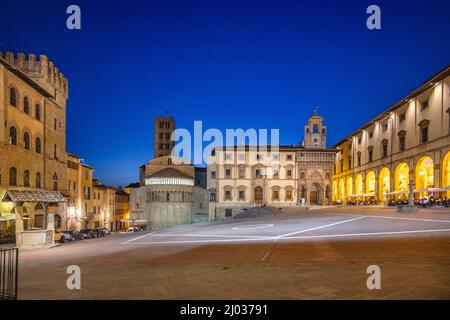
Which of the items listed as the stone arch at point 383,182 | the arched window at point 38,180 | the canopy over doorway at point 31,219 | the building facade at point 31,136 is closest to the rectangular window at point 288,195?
the stone arch at point 383,182

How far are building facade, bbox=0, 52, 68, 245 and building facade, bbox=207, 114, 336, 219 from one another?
27.1 meters

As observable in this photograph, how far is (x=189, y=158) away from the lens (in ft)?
237

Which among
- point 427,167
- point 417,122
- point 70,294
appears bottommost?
point 70,294

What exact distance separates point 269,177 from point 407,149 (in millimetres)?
22989

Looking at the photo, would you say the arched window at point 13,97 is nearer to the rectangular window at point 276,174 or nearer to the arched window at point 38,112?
the arched window at point 38,112

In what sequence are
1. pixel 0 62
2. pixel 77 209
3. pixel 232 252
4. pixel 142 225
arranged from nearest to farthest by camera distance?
pixel 232 252
pixel 0 62
pixel 77 209
pixel 142 225

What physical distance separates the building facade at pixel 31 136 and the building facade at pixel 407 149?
37.7 meters

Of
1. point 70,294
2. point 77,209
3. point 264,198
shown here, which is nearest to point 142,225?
point 77,209

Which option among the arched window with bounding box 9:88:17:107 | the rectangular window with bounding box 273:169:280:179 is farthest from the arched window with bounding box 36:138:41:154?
the rectangular window with bounding box 273:169:280:179

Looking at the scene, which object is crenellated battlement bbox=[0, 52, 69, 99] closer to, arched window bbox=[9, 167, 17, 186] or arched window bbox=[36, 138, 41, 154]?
arched window bbox=[36, 138, 41, 154]

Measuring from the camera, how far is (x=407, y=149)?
136ft
